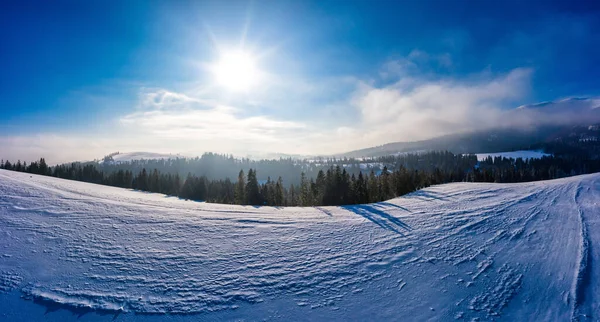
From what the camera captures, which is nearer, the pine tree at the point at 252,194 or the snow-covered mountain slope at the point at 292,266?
the snow-covered mountain slope at the point at 292,266

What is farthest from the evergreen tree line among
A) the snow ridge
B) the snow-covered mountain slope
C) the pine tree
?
the snow ridge

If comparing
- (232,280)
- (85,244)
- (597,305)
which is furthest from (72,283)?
(597,305)

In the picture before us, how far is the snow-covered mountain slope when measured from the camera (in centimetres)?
621

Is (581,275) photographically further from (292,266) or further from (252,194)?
(252,194)

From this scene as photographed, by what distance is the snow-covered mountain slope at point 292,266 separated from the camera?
621 centimetres

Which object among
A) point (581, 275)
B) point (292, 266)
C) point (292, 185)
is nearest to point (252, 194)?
point (292, 185)

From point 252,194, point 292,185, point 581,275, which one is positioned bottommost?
point 252,194

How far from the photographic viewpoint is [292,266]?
8188 millimetres

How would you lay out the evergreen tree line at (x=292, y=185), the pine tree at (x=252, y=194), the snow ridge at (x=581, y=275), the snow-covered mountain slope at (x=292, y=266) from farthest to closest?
the pine tree at (x=252, y=194)
the evergreen tree line at (x=292, y=185)
the snow ridge at (x=581, y=275)
the snow-covered mountain slope at (x=292, y=266)

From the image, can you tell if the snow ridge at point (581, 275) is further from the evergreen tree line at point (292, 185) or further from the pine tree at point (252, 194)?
the pine tree at point (252, 194)

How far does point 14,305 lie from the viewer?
20.0 ft

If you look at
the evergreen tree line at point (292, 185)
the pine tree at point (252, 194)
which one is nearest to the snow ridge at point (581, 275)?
the evergreen tree line at point (292, 185)

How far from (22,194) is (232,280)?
15278 mm

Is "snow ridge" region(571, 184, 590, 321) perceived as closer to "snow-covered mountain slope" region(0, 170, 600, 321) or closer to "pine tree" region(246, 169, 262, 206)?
"snow-covered mountain slope" region(0, 170, 600, 321)
